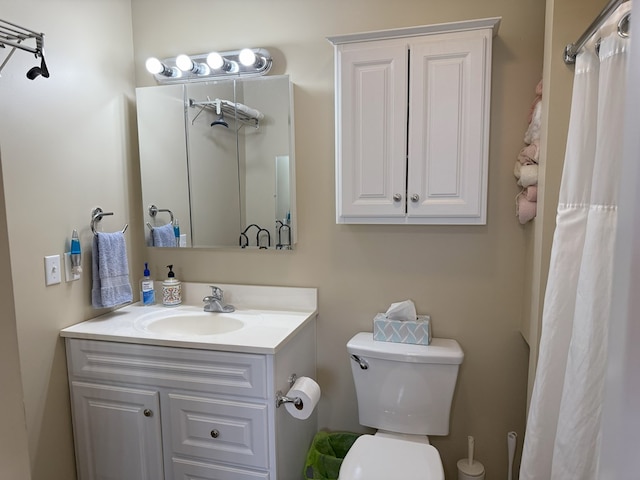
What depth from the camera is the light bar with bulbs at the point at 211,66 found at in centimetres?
186

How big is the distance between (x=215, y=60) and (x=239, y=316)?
1.20m

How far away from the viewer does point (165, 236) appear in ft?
6.86

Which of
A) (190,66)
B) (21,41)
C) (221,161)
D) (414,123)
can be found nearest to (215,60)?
(190,66)

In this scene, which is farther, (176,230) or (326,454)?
(176,230)

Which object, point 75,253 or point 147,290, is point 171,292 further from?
point 75,253

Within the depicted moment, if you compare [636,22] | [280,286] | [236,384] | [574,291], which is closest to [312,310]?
[280,286]

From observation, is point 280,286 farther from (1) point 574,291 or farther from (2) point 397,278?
(1) point 574,291

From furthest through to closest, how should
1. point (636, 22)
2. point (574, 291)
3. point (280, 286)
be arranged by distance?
1. point (280, 286)
2. point (574, 291)
3. point (636, 22)

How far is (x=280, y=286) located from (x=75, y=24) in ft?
4.76

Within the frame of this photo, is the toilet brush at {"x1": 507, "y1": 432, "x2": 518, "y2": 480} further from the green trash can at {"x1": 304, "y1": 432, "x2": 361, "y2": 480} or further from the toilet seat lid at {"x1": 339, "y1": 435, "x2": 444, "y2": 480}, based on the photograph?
the green trash can at {"x1": 304, "y1": 432, "x2": 361, "y2": 480}

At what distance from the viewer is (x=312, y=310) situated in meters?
1.96

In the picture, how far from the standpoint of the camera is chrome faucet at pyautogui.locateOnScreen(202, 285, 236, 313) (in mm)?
1955

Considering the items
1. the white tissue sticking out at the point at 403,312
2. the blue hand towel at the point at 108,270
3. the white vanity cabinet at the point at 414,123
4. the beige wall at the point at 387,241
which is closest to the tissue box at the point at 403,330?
the white tissue sticking out at the point at 403,312

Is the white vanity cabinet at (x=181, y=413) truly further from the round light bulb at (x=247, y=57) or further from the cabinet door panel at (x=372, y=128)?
the round light bulb at (x=247, y=57)
